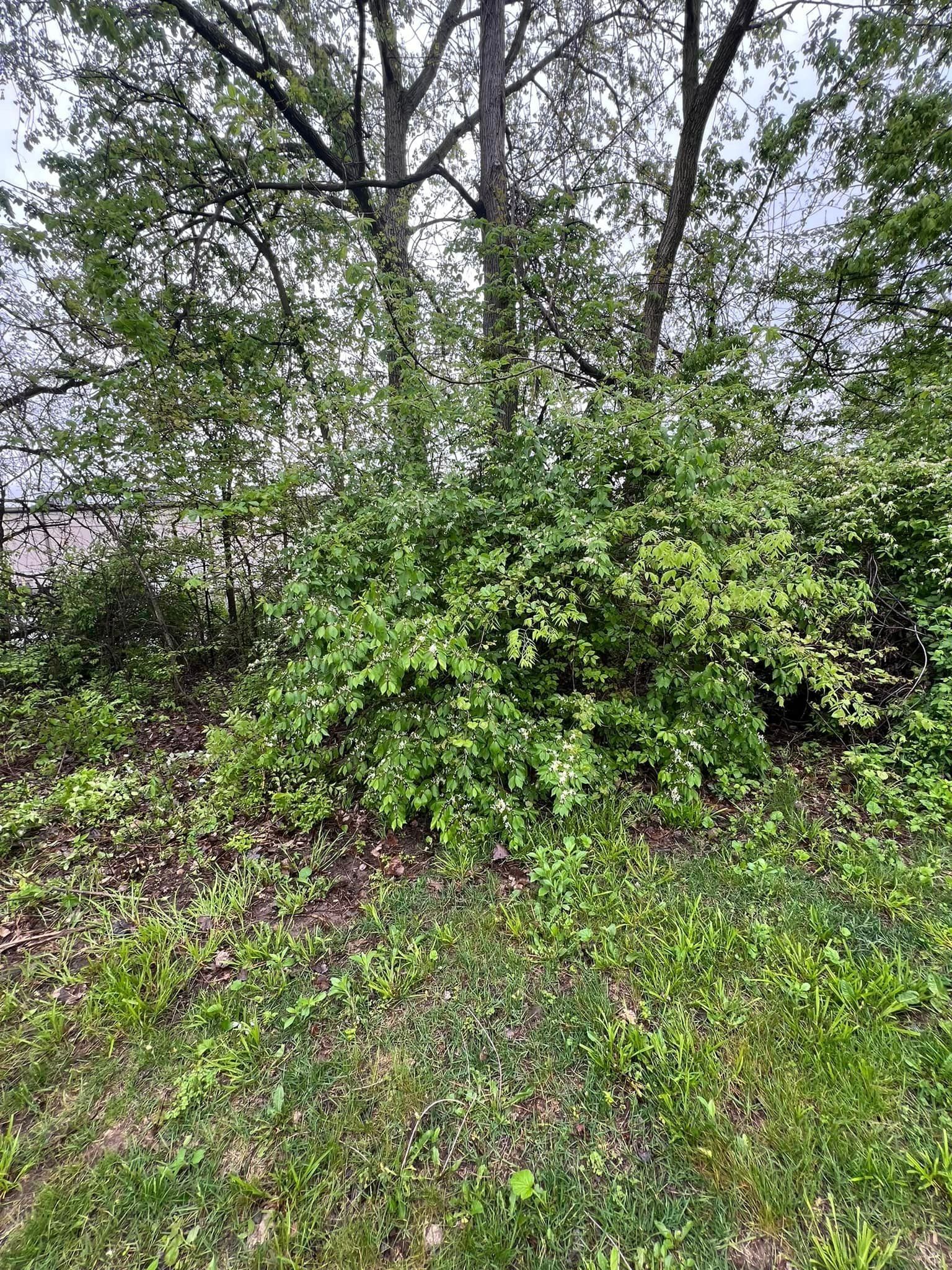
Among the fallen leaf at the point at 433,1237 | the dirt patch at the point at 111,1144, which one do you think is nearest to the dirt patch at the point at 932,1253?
the fallen leaf at the point at 433,1237

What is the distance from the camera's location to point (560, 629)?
3268mm

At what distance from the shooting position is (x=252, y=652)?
16.3 feet

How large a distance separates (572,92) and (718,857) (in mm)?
9108

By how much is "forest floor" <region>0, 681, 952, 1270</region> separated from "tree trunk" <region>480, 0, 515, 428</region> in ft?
16.3

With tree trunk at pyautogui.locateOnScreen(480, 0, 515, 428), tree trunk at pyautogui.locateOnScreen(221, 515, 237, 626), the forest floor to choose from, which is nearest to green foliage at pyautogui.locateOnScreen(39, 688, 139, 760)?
the forest floor

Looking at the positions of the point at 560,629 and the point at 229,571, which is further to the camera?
the point at 229,571

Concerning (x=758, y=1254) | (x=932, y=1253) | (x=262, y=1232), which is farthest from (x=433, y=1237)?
(x=932, y=1253)

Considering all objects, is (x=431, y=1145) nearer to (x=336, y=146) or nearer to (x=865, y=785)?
(x=865, y=785)

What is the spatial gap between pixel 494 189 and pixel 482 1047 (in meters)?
7.55

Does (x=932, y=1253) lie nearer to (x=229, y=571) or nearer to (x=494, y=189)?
(x=229, y=571)

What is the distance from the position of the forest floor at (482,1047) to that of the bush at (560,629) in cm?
49

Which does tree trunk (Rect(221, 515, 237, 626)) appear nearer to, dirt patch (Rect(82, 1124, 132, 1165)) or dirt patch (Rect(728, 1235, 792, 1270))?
dirt patch (Rect(82, 1124, 132, 1165))

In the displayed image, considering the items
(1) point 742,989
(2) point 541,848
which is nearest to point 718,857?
(1) point 742,989

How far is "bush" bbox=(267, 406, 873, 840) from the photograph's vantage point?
264 cm
